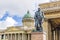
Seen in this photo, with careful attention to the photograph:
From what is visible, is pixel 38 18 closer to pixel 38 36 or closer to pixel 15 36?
pixel 38 36

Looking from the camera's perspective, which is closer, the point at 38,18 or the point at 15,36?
the point at 38,18

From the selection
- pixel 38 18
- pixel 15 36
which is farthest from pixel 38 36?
pixel 15 36

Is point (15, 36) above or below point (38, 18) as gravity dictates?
below

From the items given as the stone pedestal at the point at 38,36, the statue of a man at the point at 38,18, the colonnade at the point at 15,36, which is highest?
the statue of a man at the point at 38,18

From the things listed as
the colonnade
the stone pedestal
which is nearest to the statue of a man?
the stone pedestal

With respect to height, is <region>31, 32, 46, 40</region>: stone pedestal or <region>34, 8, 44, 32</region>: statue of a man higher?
<region>34, 8, 44, 32</region>: statue of a man

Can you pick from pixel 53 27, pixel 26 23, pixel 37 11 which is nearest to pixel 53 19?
pixel 53 27

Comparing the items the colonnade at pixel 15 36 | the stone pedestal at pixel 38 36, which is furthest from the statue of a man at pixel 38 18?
the colonnade at pixel 15 36

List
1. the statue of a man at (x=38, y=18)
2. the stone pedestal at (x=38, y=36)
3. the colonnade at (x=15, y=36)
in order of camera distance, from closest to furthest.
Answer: the stone pedestal at (x=38, y=36) < the statue of a man at (x=38, y=18) < the colonnade at (x=15, y=36)

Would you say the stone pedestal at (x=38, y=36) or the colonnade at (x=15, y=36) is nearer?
the stone pedestal at (x=38, y=36)

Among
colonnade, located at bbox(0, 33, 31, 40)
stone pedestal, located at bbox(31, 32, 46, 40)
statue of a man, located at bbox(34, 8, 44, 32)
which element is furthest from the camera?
colonnade, located at bbox(0, 33, 31, 40)

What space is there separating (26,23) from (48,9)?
24.3 metres

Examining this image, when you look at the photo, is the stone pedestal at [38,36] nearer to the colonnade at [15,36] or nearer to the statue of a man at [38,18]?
the statue of a man at [38,18]

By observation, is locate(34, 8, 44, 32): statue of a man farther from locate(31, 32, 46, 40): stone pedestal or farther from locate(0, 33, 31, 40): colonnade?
locate(0, 33, 31, 40): colonnade
